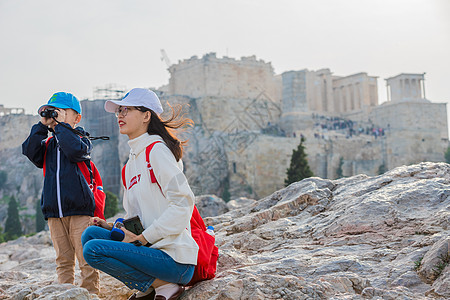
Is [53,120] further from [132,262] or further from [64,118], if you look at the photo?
[132,262]

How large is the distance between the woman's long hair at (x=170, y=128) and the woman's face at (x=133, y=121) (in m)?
0.03

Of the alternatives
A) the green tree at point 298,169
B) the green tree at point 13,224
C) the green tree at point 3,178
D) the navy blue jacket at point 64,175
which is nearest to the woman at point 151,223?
the navy blue jacket at point 64,175

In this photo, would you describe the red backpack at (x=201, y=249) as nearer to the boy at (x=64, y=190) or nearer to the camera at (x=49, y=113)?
the boy at (x=64, y=190)

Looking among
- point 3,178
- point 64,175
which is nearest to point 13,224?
point 3,178

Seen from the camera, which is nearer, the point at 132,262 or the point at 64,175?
the point at 132,262

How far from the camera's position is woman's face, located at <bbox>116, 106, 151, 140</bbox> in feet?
10.0

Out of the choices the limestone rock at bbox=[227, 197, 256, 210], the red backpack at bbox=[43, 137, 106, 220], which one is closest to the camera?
the red backpack at bbox=[43, 137, 106, 220]

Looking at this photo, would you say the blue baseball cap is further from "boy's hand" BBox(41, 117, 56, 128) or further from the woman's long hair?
the woman's long hair

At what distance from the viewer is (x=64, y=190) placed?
11.3ft

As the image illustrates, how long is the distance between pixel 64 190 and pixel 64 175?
11 cm

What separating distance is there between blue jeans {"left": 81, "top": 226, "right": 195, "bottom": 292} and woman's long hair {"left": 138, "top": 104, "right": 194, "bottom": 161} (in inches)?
22.5

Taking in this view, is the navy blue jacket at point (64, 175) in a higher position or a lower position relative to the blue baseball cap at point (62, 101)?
lower

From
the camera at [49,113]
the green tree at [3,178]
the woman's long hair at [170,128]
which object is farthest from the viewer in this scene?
the green tree at [3,178]

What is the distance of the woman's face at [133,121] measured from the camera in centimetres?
306
